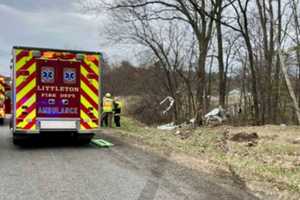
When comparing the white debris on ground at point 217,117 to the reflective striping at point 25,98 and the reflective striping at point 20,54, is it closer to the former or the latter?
the reflective striping at point 25,98

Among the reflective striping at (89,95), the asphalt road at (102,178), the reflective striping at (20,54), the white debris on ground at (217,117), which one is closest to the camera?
the asphalt road at (102,178)

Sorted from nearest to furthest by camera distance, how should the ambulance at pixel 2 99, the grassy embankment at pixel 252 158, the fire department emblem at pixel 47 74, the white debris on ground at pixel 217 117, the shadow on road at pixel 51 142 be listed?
the grassy embankment at pixel 252 158, the fire department emblem at pixel 47 74, the shadow on road at pixel 51 142, the white debris on ground at pixel 217 117, the ambulance at pixel 2 99

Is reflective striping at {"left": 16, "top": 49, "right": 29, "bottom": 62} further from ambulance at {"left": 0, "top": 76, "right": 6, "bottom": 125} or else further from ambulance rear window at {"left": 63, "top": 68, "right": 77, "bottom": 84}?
ambulance at {"left": 0, "top": 76, "right": 6, "bottom": 125}

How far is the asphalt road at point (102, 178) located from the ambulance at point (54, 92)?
3.62ft

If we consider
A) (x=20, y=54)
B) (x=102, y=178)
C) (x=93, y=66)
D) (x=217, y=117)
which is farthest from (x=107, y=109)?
(x=102, y=178)

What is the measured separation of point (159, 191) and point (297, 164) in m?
3.85

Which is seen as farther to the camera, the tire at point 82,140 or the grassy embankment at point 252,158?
the tire at point 82,140

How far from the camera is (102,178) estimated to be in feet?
24.0

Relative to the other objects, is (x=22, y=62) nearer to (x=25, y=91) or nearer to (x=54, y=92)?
(x=25, y=91)

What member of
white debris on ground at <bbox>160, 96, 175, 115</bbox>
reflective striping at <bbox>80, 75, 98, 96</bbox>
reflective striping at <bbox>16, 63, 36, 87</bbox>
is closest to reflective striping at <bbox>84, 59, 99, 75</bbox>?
reflective striping at <bbox>80, 75, 98, 96</bbox>

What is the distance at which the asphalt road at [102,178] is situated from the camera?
20.1ft

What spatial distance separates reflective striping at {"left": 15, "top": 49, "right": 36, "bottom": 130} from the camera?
36.5 ft

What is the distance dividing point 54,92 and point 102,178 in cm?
493

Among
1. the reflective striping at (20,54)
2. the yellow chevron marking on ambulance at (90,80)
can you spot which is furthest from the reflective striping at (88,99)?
the reflective striping at (20,54)
